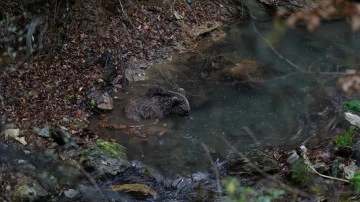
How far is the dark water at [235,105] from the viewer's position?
657 centimetres

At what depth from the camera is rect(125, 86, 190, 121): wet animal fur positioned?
23.8 feet

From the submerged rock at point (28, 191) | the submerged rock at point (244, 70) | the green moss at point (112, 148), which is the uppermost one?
the submerged rock at point (244, 70)

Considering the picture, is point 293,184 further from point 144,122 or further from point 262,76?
point 262,76

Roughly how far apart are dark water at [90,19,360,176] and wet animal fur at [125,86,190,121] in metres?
0.15

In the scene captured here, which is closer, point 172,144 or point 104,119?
point 172,144

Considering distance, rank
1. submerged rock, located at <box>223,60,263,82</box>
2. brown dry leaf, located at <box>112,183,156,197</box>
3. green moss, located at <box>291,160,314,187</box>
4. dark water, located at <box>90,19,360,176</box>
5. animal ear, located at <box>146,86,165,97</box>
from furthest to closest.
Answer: submerged rock, located at <box>223,60,263,82</box>
animal ear, located at <box>146,86,165,97</box>
dark water, located at <box>90,19,360,176</box>
green moss, located at <box>291,160,314,187</box>
brown dry leaf, located at <box>112,183,156,197</box>

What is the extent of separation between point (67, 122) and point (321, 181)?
382cm

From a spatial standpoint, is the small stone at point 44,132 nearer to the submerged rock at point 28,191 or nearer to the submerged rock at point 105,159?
the submerged rock at point 105,159

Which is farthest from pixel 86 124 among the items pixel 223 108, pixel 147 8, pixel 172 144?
pixel 147 8

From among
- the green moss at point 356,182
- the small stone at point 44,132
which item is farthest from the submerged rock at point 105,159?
the green moss at point 356,182

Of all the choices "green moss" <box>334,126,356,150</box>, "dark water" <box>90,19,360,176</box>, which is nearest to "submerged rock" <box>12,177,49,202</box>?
"dark water" <box>90,19,360,176</box>

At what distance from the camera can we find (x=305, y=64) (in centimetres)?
930

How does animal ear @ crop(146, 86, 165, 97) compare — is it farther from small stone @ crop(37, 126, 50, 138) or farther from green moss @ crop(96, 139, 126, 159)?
small stone @ crop(37, 126, 50, 138)

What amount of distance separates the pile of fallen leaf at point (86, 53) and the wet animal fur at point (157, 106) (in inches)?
27.9
